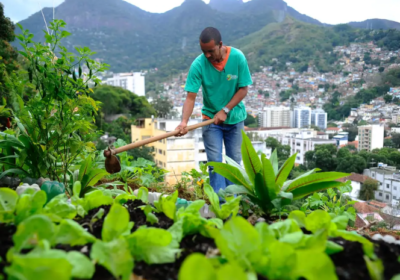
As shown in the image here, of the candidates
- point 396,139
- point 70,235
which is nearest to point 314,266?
point 70,235

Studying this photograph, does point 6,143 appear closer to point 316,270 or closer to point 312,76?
point 316,270

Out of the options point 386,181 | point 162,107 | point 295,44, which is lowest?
point 386,181

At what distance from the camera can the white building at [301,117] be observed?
32.1 metres

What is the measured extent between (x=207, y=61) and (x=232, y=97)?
320mm

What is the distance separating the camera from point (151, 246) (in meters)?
0.82

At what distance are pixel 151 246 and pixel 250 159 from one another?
84cm

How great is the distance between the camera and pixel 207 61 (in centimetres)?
265

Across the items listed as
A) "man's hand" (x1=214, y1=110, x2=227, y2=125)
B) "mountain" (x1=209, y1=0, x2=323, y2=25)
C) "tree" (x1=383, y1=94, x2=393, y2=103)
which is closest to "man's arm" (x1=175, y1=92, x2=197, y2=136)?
"man's hand" (x1=214, y1=110, x2=227, y2=125)

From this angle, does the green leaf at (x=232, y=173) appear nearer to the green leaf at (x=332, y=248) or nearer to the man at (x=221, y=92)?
the green leaf at (x=332, y=248)

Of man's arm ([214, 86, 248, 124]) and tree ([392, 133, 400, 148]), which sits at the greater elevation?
man's arm ([214, 86, 248, 124])

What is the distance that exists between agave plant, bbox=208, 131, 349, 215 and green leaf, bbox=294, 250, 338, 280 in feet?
2.38

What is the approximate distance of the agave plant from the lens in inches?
57.9

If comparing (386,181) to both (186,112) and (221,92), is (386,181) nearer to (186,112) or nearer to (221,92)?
(221,92)

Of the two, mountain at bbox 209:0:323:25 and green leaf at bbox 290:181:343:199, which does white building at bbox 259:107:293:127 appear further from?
mountain at bbox 209:0:323:25
